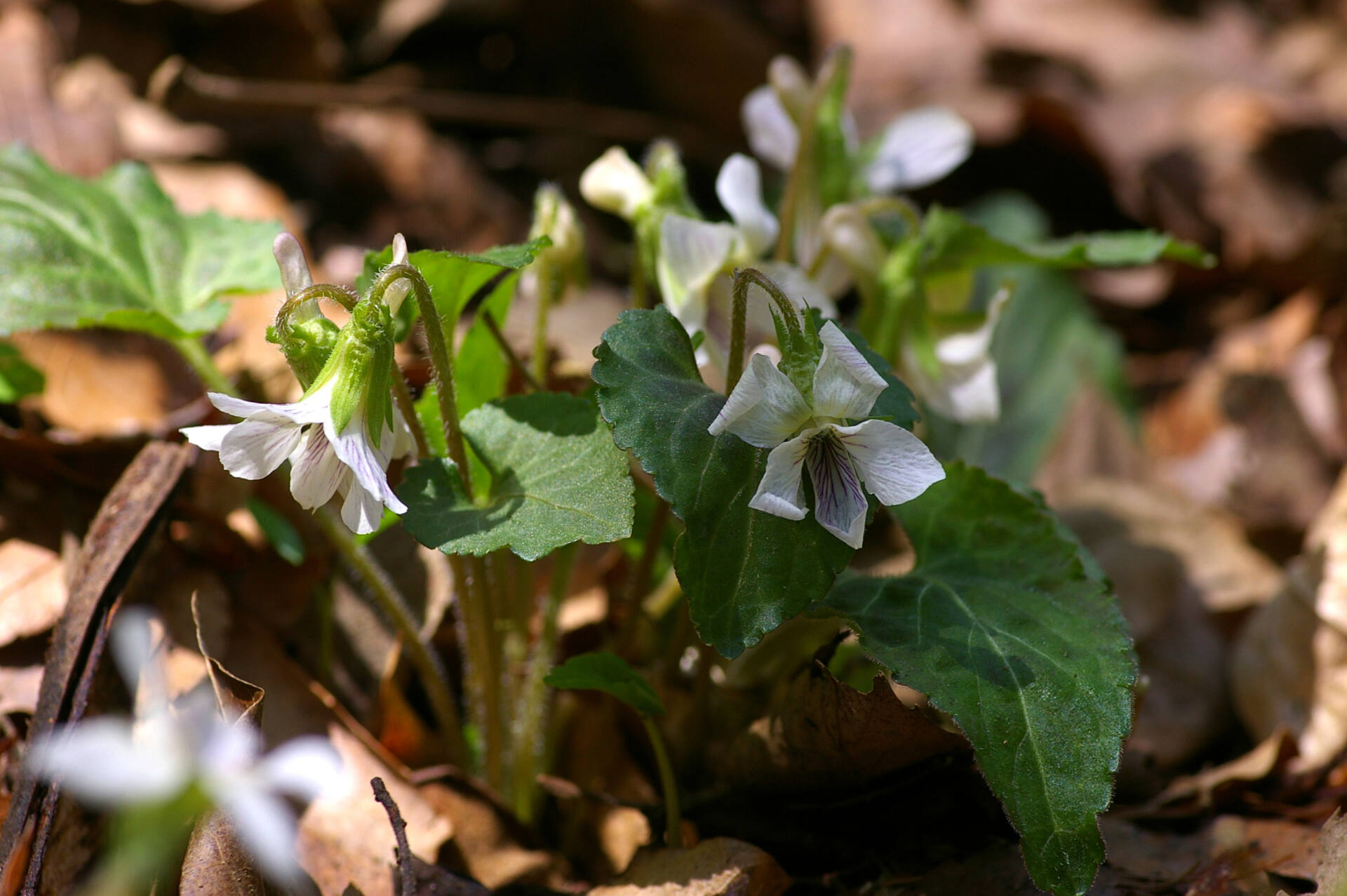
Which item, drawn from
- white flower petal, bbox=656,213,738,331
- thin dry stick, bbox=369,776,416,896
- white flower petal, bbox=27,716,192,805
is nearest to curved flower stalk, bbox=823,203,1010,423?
white flower petal, bbox=656,213,738,331

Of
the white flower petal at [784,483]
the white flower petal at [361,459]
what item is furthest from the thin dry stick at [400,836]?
the white flower petal at [784,483]

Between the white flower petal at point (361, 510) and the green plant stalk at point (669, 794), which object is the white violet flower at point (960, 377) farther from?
the white flower petal at point (361, 510)

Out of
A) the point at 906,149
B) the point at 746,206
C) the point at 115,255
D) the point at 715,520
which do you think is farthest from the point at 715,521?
the point at 115,255

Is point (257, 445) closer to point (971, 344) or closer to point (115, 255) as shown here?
point (115, 255)

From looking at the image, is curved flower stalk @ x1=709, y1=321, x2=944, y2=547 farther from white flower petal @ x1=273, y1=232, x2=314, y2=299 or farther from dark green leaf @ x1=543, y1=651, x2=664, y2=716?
white flower petal @ x1=273, y1=232, x2=314, y2=299

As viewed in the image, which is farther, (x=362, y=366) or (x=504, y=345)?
(x=504, y=345)

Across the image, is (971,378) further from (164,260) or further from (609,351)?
(164,260)
